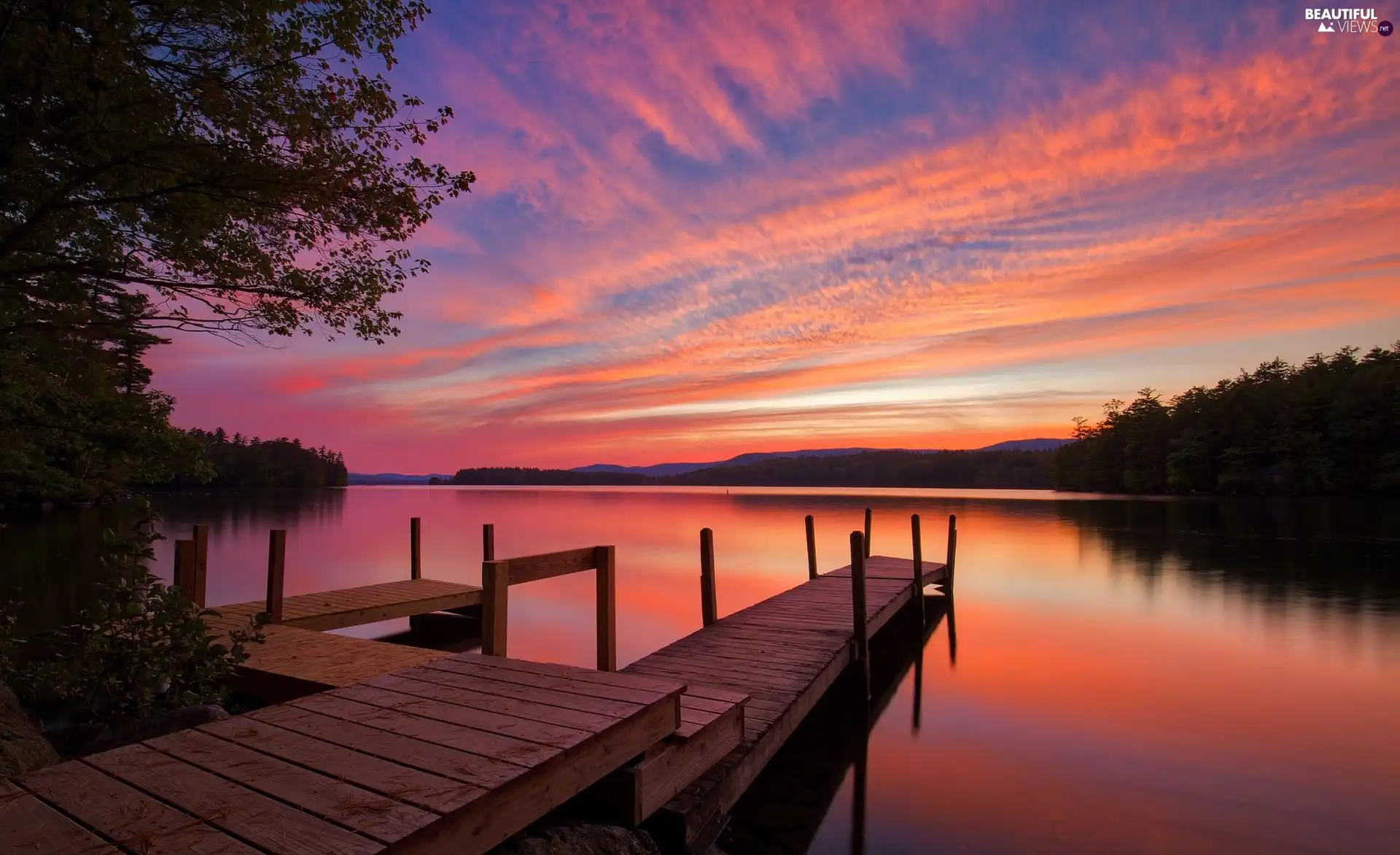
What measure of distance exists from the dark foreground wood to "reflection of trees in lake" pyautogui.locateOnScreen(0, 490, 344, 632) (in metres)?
2.91

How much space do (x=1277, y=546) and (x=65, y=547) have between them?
53.9 metres

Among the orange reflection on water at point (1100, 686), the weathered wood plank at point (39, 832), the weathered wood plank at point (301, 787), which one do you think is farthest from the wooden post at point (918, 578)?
the weathered wood plank at point (39, 832)

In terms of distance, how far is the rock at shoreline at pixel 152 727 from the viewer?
534cm

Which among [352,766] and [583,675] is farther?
[583,675]

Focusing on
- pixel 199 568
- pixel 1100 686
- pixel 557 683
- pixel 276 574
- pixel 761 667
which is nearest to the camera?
pixel 557 683

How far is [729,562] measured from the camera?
1272 inches

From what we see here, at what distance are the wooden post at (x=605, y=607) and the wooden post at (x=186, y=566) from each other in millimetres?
7942

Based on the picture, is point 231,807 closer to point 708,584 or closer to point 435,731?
point 435,731

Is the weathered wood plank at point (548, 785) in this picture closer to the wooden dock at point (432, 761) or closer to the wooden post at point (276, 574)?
the wooden dock at point (432, 761)

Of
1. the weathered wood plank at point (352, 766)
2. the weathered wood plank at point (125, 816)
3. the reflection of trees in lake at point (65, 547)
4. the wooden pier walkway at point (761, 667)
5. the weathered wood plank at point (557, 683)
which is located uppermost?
the weathered wood plank at point (125, 816)

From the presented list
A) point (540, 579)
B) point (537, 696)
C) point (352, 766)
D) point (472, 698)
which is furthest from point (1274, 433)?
point (352, 766)

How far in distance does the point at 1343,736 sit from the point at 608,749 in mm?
12059

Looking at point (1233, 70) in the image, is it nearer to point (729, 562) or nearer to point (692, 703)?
point (692, 703)

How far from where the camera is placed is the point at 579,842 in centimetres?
394
